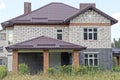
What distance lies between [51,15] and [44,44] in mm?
6080

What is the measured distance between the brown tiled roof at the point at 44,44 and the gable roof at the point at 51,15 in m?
2.59

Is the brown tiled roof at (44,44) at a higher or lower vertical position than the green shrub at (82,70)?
higher

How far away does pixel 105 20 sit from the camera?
41.4 metres

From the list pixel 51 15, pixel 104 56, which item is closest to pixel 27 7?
pixel 51 15

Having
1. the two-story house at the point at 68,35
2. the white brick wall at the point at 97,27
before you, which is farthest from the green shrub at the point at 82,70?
the white brick wall at the point at 97,27

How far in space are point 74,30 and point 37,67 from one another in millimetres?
5681

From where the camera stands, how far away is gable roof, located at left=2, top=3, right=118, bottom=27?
41241 mm

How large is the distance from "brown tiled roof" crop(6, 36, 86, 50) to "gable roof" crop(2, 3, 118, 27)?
2.59 m

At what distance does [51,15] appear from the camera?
43750mm

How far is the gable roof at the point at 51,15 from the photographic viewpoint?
41.2 m

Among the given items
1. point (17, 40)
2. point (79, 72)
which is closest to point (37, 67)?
point (17, 40)

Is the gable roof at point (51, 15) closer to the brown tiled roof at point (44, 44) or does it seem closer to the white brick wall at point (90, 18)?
the white brick wall at point (90, 18)

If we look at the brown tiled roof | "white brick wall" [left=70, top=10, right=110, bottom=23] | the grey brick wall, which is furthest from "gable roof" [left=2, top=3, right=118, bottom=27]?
the grey brick wall

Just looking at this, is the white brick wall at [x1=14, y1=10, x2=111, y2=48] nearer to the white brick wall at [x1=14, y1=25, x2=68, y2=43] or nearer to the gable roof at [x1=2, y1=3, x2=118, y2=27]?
the white brick wall at [x1=14, y1=25, x2=68, y2=43]
